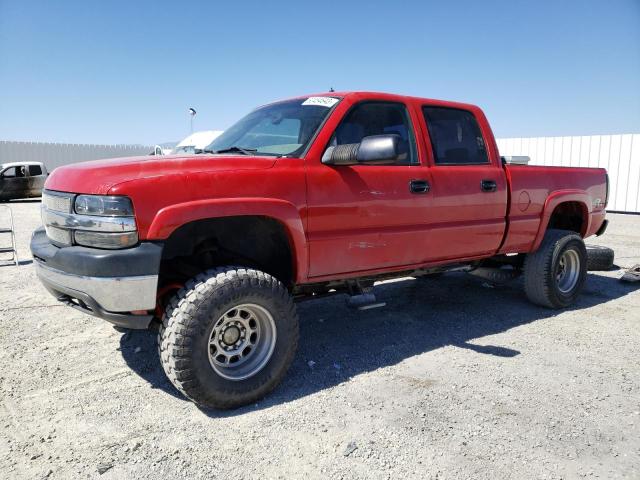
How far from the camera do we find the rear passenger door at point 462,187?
3918 millimetres

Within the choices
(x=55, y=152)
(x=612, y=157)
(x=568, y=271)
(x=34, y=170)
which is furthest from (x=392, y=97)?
(x=55, y=152)

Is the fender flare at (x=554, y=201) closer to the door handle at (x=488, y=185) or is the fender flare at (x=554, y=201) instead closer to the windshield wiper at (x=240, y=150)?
the door handle at (x=488, y=185)

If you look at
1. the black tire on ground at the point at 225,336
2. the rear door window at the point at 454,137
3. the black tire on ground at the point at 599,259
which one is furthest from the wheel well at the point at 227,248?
the black tire on ground at the point at 599,259

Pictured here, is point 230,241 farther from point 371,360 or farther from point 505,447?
point 505,447

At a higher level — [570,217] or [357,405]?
[570,217]

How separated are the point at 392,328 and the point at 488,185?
1562 millimetres

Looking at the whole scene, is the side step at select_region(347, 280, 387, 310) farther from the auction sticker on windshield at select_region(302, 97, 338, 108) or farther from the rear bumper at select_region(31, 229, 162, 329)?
the rear bumper at select_region(31, 229, 162, 329)

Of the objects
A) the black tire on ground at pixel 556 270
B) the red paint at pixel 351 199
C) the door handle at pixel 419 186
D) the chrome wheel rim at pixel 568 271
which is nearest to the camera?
the red paint at pixel 351 199

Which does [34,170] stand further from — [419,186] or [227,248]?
[419,186]

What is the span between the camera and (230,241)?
3.32 metres

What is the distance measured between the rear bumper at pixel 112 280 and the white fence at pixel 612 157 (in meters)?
16.3

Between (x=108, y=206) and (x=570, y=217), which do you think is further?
(x=570, y=217)

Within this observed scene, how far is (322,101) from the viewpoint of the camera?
3.63 meters

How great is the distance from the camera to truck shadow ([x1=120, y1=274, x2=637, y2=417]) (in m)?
3.40
